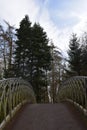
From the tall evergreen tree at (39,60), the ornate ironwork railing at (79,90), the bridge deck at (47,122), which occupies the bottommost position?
the bridge deck at (47,122)

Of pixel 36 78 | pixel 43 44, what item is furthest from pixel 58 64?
pixel 36 78

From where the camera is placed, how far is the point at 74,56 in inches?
1475

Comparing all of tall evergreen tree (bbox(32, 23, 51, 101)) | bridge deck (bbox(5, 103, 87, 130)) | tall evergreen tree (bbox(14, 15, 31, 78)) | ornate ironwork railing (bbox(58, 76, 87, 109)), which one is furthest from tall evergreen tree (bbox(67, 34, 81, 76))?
bridge deck (bbox(5, 103, 87, 130))

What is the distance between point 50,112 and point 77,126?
9.98ft

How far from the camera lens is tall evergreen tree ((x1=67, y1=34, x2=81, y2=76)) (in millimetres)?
37131

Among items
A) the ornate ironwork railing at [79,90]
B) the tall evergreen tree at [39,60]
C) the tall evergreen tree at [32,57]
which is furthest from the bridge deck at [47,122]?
the tall evergreen tree at [39,60]

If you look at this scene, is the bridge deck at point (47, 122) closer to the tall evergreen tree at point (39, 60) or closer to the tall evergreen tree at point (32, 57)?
the tall evergreen tree at point (32, 57)

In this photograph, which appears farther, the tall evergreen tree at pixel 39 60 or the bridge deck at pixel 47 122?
the tall evergreen tree at pixel 39 60

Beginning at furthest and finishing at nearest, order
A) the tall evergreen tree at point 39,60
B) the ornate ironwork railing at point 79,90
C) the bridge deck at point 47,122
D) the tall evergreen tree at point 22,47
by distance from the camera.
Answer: the tall evergreen tree at point 22,47 < the tall evergreen tree at point 39,60 < the ornate ironwork railing at point 79,90 < the bridge deck at point 47,122

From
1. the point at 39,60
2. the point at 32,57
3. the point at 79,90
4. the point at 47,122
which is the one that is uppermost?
the point at 32,57

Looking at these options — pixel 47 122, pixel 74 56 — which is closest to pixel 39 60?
pixel 74 56

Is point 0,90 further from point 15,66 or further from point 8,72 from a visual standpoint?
point 15,66

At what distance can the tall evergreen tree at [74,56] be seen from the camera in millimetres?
37131

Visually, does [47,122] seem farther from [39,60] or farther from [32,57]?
[39,60]
